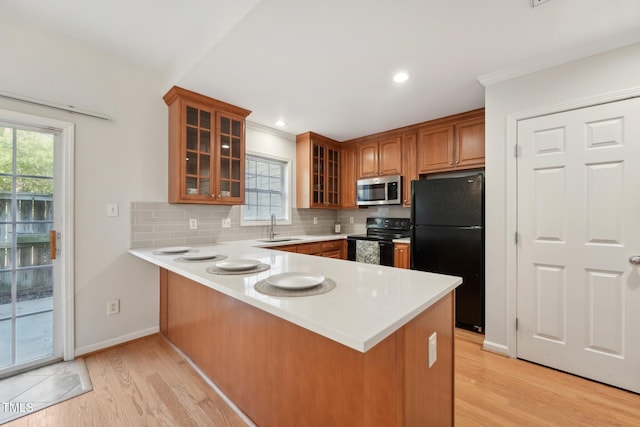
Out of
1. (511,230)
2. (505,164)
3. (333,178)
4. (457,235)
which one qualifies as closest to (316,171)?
(333,178)

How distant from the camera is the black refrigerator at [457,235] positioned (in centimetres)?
256

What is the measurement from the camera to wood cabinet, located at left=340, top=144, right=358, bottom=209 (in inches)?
169

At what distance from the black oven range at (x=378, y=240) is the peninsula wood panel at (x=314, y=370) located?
6.97 ft

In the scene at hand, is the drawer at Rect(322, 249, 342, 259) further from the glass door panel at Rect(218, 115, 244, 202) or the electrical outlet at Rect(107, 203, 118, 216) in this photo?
the electrical outlet at Rect(107, 203, 118, 216)

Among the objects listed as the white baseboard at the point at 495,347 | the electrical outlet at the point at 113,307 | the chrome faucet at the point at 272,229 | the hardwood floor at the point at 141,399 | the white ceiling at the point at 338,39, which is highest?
the white ceiling at the point at 338,39

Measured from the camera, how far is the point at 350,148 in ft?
14.3

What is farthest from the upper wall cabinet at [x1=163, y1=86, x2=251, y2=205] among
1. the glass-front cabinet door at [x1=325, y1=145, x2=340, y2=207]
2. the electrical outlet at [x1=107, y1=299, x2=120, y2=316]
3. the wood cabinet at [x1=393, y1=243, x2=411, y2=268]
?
the wood cabinet at [x1=393, y1=243, x2=411, y2=268]

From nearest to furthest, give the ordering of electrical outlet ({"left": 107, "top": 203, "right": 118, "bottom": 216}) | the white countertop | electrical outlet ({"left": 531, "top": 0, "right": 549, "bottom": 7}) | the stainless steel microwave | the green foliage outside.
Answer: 1. the white countertop
2. electrical outlet ({"left": 531, "top": 0, "right": 549, "bottom": 7})
3. the green foliage outside
4. electrical outlet ({"left": 107, "top": 203, "right": 118, "bottom": 216})
5. the stainless steel microwave

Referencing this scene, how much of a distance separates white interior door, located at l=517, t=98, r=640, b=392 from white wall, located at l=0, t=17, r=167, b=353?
326cm

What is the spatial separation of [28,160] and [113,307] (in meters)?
1.32

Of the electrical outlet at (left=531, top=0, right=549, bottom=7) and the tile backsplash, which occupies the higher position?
the electrical outlet at (left=531, top=0, right=549, bottom=7)

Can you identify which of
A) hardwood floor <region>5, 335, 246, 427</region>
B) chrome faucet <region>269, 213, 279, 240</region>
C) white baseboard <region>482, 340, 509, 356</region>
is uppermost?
chrome faucet <region>269, 213, 279, 240</region>

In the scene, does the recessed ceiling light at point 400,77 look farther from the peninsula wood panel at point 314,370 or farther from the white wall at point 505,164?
the peninsula wood panel at point 314,370

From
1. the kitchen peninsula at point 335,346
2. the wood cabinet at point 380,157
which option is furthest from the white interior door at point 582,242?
the wood cabinet at point 380,157
